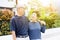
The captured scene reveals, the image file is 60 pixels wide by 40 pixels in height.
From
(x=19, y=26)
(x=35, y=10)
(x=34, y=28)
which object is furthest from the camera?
(x=35, y=10)

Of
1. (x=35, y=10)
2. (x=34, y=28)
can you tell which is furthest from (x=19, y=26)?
(x=35, y=10)

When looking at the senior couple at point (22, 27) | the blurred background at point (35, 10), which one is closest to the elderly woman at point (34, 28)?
the senior couple at point (22, 27)

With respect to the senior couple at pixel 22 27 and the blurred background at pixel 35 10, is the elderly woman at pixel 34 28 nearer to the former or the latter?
the senior couple at pixel 22 27

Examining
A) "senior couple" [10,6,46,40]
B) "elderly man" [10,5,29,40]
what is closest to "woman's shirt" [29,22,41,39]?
"senior couple" [10,6,46,40]

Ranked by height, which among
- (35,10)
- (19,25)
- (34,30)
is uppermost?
(35,10)

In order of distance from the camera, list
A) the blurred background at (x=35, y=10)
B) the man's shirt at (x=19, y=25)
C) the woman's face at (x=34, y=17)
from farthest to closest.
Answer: the woman's face at (x=34, y=17) → the blurred background at (x=35, y=10) → the man's shirt at (x=19, y=25)

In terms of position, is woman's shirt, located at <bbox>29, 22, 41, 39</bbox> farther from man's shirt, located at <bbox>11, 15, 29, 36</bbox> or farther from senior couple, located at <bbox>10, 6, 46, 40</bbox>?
man's shirt, located at <bbox>11, 15, 29, 36</bbox>

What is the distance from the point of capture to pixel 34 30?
265cm

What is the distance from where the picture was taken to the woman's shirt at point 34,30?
265 centimetres

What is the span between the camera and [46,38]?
10.7 ft

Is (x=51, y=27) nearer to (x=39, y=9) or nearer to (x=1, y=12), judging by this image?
(x=39, y=9)

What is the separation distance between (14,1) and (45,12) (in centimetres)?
78

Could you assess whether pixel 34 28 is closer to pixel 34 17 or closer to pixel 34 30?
pixel 34 30

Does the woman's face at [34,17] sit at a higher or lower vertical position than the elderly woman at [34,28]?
higher
